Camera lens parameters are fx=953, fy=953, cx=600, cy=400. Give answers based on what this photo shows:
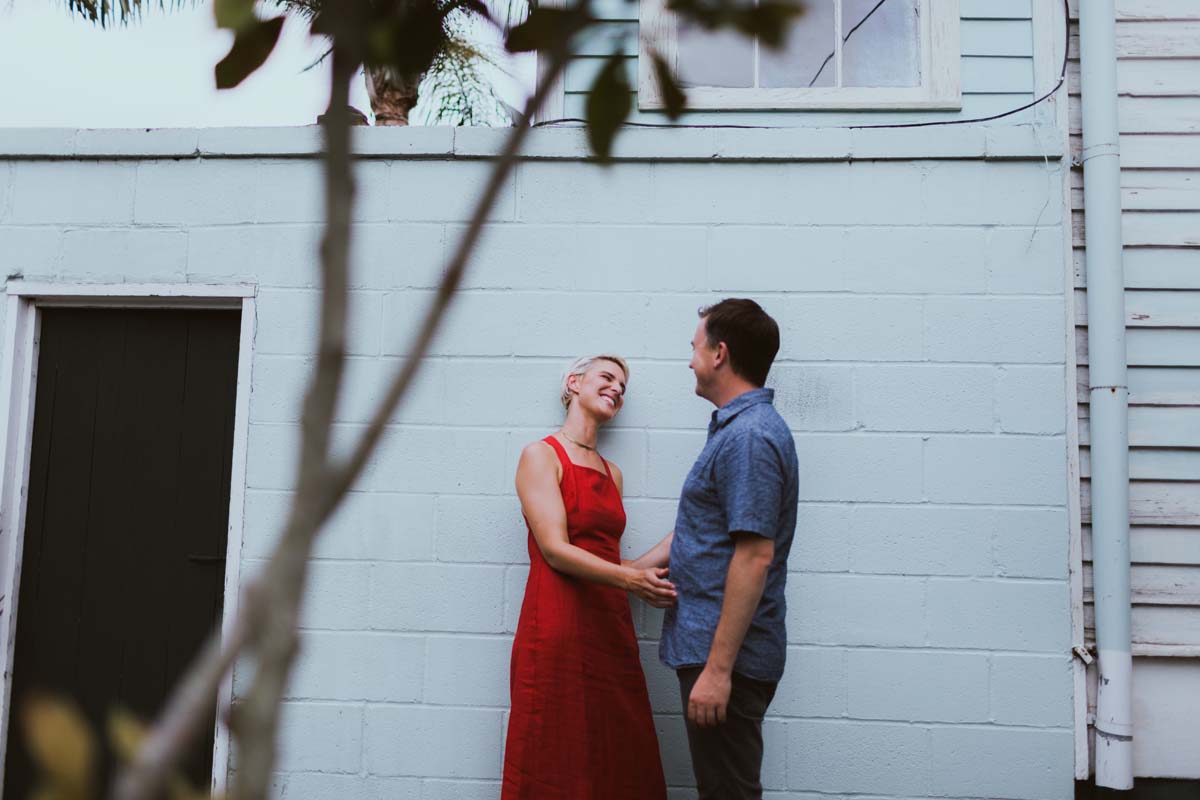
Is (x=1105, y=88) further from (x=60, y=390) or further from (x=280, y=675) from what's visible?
(x=60, y=390)

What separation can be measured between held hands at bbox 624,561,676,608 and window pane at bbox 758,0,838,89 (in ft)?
6.22

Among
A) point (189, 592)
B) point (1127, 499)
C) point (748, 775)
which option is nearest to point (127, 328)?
point (189, 592)

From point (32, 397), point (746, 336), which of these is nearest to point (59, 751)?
point (746, 336)

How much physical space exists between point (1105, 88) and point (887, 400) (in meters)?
1.28

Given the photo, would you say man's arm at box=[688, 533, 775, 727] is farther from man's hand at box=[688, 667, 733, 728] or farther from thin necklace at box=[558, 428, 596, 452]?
thin necklace at box=[558, 428, 596, 452]

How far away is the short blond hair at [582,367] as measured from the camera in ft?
9.88

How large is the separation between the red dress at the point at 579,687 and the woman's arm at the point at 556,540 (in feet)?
0.13

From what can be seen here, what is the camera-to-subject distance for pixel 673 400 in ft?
10.2

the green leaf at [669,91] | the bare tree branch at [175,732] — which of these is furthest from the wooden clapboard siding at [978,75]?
the bare tree branch at [175,732]

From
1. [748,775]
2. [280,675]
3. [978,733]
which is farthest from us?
[978,733]

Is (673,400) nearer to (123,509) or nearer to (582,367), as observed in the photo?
(582,367)

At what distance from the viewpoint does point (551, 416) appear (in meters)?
3.11

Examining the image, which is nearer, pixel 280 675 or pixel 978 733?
pixel 280 675

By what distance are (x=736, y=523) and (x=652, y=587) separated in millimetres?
369
